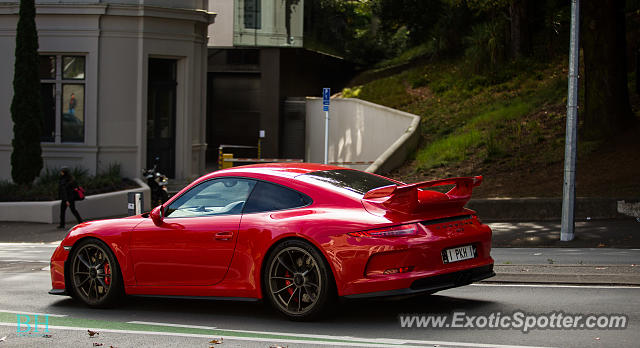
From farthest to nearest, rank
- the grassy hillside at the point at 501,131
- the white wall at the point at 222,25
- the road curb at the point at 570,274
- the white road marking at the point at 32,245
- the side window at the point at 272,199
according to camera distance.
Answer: the white wall at the point at 222,25 < the grassy hillside at the point at 501,131 < the white road marking at the point at 32,245 < the road curb at the point at 570,274 < the side window at the point at 272,199

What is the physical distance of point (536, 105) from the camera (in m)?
29.1

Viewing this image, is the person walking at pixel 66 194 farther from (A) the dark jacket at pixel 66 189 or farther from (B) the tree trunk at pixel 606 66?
(B) the tree trunk at pixel 606 66

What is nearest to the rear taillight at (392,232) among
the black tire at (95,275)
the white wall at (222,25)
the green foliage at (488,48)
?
the black tire at (95,275)

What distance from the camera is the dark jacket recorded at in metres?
20.6

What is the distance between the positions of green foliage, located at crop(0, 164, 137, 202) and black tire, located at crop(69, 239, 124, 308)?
13.9 m

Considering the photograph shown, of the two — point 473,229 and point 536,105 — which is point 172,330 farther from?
point 536,105

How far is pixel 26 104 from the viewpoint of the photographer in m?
23.3

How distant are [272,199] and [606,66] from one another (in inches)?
654

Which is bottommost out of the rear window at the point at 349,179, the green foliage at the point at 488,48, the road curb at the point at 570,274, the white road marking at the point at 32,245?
the white road marking at the point at 32,245

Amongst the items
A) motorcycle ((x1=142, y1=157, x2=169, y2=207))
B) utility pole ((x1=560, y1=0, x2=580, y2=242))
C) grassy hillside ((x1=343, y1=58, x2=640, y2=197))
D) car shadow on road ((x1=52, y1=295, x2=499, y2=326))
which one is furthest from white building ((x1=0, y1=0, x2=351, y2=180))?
car shadow on road ((x1=52, y1=295, x2=499, y2=326))

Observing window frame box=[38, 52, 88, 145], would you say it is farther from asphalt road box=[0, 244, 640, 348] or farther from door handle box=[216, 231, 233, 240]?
door handle box=[216, 231, 233, 240]

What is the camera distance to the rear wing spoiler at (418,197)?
737cm

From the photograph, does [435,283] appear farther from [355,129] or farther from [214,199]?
[355,129]

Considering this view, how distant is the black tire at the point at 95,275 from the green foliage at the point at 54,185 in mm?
13897
